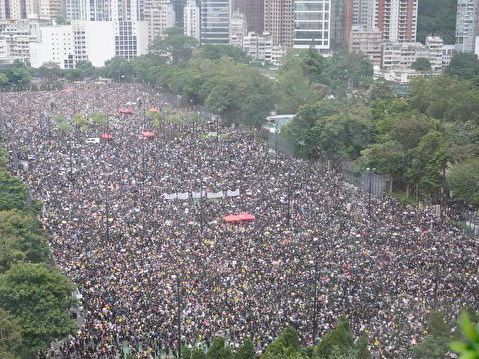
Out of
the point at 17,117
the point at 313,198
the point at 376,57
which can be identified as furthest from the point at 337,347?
the point at 376,57

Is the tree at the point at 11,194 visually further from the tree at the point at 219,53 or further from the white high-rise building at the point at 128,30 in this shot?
the white high-rise building at the point at 128,30

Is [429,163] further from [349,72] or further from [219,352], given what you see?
[349,72]

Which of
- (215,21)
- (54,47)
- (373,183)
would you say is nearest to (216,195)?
(373,183)

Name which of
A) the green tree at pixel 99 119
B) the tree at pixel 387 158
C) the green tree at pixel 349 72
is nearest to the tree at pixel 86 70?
the green tree at pixel 349 72

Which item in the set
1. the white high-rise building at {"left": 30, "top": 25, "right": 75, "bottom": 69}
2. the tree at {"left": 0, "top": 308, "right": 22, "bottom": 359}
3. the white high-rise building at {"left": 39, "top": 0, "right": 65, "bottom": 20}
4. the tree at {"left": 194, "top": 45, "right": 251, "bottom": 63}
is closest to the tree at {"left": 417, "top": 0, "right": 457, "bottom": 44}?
the tree at {"left": 194, "top": 45, "right": 251, "bottom": 63}

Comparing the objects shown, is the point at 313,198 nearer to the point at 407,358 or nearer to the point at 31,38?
the point at 407,358

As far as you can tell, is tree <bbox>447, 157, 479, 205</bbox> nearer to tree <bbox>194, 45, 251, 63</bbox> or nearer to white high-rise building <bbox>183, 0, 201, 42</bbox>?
tree <bbox>194, 45, 251, 63</bbox>
